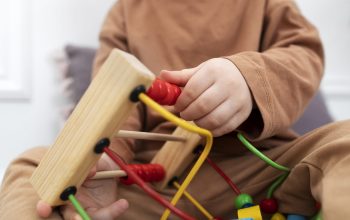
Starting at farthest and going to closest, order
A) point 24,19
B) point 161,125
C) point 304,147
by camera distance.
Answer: point 24,19, point 161,125, point 304,147

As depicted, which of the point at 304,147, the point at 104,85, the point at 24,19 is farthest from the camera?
the point at 24,19

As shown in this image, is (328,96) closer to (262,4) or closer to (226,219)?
(262,4)

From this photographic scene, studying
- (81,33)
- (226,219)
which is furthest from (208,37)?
(81,33)

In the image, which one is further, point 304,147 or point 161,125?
point 161,125

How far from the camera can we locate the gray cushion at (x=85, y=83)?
2.67ft

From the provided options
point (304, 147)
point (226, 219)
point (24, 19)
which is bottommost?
point (226, 219)

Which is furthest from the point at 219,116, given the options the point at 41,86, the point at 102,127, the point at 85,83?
the point at 41,86

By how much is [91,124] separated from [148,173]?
166mm

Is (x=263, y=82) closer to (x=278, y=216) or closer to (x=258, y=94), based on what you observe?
(x=258, y=94)

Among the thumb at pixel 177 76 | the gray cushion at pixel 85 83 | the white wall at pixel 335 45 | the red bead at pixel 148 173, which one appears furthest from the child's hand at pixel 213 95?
the white wall at pixel 335 45

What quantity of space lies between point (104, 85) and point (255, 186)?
249mm

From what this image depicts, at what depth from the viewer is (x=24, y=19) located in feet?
2.92

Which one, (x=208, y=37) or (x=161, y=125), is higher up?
(x=208, y=37)

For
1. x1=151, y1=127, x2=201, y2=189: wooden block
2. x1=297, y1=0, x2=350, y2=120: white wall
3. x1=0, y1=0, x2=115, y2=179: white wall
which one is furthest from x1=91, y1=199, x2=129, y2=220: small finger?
x1=297, y1=0, x2=350, y2=120: white wall
